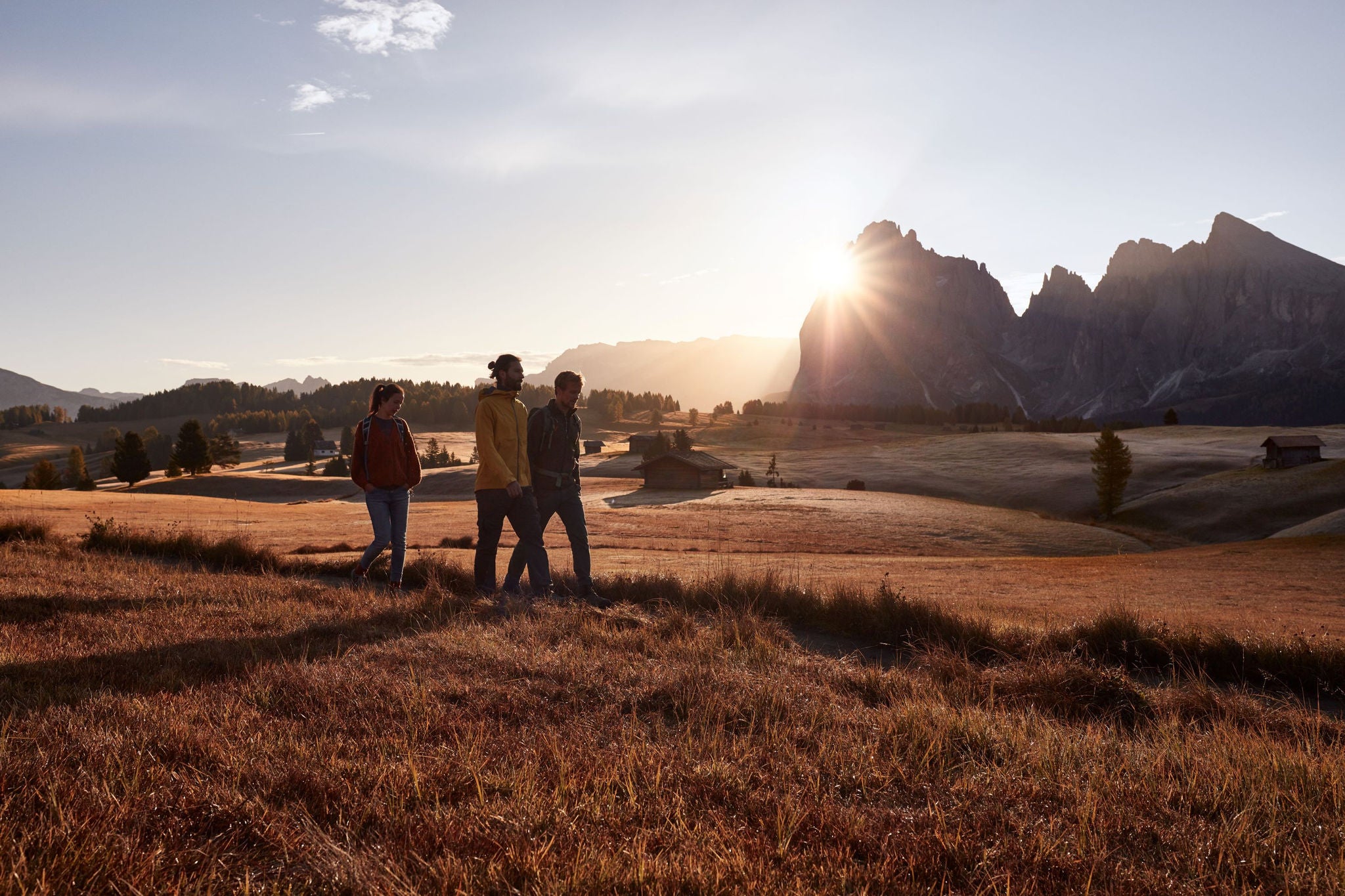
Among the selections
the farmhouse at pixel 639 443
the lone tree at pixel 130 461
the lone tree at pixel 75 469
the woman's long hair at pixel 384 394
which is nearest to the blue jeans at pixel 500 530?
the woman's long hair at pixel 384 394

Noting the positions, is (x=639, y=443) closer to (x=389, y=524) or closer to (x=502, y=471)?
(x=389, y=524)

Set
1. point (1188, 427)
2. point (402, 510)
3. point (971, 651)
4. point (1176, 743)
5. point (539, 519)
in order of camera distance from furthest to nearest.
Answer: point (1188, 427)
point (402, 510)
point (539, 519)
point (971, 651)
point (1176, 743)

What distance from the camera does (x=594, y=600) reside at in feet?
29.0

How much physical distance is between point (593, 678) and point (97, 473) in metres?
156

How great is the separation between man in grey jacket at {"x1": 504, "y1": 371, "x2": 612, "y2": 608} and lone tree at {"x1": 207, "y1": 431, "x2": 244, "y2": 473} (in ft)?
373

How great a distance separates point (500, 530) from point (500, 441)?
1.01 metres

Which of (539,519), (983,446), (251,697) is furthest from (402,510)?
(983,446)

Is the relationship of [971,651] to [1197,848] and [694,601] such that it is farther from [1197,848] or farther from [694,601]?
[1197,848]

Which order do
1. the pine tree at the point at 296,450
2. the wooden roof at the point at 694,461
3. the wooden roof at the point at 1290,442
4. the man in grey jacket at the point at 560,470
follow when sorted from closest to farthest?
the man in grey jacket at the point at 560,470, the wooden roof at the point at 694,461, the wooden roof at the point at 1290,442, the pine tree at the point at 296,450

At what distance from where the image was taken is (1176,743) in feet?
13.3

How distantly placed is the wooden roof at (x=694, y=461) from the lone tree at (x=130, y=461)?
55765mm

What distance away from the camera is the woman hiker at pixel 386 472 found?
31.9 feet

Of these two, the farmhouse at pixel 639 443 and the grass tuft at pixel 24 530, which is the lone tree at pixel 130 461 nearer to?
the farmhouse at pixel 639 443

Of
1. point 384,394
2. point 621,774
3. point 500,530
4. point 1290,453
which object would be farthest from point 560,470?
point 1290,453
